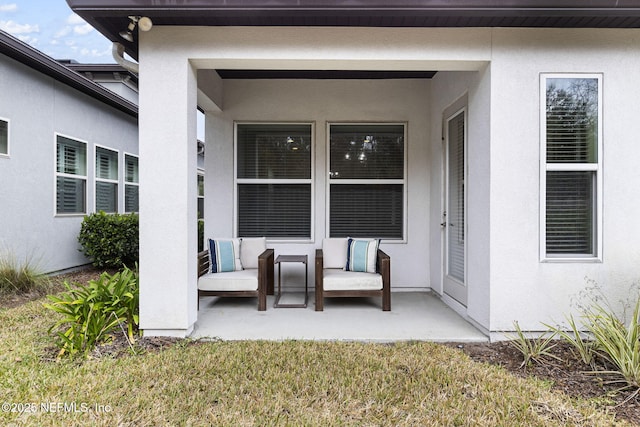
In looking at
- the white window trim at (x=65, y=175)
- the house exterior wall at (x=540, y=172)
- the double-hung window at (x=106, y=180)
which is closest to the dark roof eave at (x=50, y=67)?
the white window trim at (x=65, y=175)

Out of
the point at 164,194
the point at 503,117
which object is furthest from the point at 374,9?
the point at 164,194

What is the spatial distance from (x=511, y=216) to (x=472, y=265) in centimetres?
73

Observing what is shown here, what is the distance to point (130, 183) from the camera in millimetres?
9578

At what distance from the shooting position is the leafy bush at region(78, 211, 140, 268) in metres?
7.35

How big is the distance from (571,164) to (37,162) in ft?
26.2

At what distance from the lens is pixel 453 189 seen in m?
5.03

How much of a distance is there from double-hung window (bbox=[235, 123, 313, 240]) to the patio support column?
227cm

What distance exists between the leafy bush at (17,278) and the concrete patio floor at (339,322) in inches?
111

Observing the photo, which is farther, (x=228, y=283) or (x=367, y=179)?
(x=367, y=179)

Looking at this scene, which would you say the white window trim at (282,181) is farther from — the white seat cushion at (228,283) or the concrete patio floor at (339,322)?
the white seat cushion at (228,283)

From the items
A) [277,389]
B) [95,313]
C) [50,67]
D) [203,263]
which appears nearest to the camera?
[277,389]

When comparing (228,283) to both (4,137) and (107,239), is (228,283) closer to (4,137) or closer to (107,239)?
(107,239)

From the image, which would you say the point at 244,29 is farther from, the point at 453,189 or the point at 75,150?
the point at 75,150

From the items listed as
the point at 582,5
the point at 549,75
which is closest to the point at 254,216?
the point at 549,75
